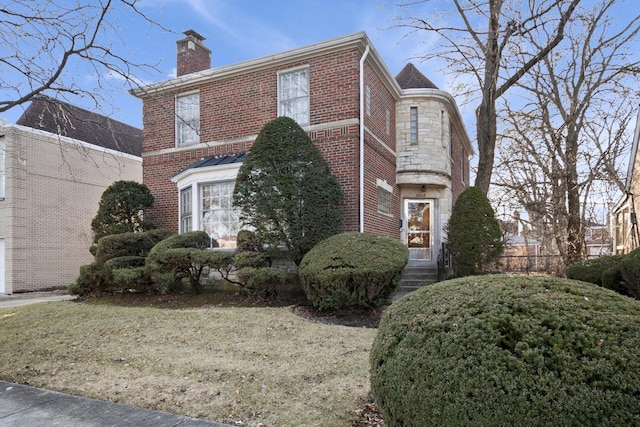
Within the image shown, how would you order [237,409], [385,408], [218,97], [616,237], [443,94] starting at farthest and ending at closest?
[616,237] → [443,94] → [218,97] → [237,409] → [385,408]

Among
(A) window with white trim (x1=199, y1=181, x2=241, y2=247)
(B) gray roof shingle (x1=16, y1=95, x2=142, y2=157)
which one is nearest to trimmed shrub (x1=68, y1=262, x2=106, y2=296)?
(A) window with white trim (x1=199, y1=181, x2=241, y2=247)

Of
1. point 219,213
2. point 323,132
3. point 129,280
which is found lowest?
point 129,280

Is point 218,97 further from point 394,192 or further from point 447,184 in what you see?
point 447,184

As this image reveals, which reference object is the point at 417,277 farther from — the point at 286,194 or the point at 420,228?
the point at 286,194

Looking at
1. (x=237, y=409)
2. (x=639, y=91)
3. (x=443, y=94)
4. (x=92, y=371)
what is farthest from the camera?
(x=639, y=91)

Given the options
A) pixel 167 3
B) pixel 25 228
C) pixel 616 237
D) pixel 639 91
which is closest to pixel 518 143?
pixel 639 91

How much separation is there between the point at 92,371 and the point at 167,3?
547cm

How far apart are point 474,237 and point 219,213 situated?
6.65 meters

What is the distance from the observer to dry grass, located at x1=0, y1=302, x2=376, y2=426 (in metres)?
3.52

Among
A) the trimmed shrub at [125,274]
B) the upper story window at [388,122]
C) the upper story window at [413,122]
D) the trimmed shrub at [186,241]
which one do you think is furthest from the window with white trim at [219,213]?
the upper story window at [413,122]

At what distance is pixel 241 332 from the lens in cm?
618

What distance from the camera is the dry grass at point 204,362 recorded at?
11.5 ft

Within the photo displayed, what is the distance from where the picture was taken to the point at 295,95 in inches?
425

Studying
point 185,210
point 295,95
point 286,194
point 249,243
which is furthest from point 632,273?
point 185,210
